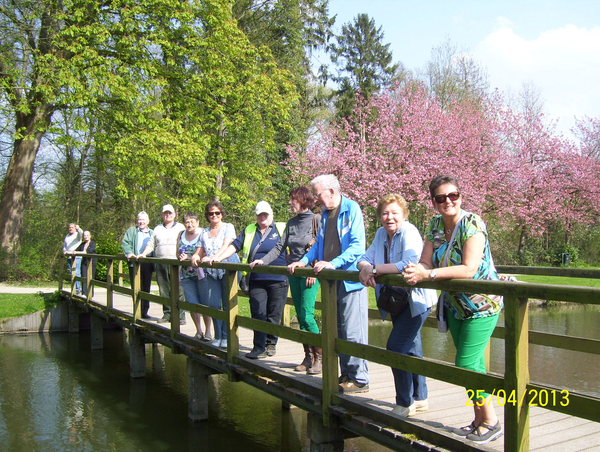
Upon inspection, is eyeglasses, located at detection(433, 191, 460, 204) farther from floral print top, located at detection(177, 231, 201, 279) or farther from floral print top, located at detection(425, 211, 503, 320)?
floral print top, located at detection(177, 231, 201, 279)

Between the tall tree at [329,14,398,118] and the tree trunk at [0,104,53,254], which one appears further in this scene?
the tall tree at [329,14,398,118]

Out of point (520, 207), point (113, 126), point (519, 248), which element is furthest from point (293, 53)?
point (519, 248)

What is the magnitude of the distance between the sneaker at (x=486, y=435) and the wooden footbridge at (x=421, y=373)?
6 centimetres

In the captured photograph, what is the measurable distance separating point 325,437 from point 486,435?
1.57 m

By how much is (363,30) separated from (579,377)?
104ft

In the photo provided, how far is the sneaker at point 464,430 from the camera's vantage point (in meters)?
3.30

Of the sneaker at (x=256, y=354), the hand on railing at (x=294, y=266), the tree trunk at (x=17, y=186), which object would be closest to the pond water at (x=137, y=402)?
the sneaker at (x=256, y=354)

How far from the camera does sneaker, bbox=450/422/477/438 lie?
330 centimetres

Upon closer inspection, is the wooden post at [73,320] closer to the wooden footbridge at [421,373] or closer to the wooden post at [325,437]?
the wooden footbridge at [421,373]

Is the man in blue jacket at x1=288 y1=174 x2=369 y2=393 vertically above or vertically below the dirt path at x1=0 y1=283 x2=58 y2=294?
above

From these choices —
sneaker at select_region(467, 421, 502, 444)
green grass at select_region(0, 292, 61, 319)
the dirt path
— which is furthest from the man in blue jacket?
the dirt path

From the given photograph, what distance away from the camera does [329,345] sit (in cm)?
425

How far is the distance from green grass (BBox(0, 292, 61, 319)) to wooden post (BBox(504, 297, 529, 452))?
1282 centimetres

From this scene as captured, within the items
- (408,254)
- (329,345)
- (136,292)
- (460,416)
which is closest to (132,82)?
(136,292)
